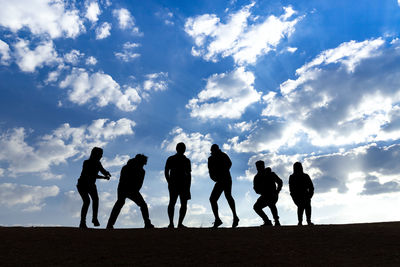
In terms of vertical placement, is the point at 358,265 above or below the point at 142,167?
below

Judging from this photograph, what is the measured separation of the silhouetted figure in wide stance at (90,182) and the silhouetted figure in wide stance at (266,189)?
4.74 m

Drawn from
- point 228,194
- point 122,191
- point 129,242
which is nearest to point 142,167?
point 122,191

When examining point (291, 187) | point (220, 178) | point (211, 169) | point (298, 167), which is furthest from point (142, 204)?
point (298, 167)

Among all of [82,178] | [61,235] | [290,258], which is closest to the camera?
[290,258]

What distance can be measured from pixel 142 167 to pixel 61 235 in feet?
9.65

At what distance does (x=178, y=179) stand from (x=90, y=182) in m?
2.33

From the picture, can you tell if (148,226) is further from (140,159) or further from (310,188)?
(310,188)

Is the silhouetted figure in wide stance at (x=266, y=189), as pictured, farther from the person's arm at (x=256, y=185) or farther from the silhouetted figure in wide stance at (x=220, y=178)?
the silhouetted figure in wide stance at (x=220, y=178)

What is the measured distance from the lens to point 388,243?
23.5ft

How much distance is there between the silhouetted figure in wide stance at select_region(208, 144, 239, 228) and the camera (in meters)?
10.5

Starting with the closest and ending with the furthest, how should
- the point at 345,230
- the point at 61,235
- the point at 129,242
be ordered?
the point at 129,242, the point at 61,235, the point at 345,230

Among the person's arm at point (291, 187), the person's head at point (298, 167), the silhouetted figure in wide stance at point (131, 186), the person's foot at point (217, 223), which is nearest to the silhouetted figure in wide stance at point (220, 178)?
the person's foot at point (217, 223)

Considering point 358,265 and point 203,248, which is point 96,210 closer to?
point 203,248

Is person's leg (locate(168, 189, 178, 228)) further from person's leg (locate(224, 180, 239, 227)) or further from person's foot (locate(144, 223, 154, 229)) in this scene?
person's leg (locate(224, 180, 239, 227))
